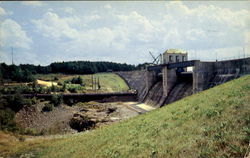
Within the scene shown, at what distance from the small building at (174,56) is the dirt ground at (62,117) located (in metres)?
20.6

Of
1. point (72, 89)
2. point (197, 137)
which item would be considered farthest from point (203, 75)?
point (72, 89)

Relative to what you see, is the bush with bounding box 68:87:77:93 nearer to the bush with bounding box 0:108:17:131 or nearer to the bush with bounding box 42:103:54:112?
the bush with bounding box 42:103:54:112

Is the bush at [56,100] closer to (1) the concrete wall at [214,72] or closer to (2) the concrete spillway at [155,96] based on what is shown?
(2) the concrete spillway at [155,96]

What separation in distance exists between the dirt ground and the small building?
20.6 metres

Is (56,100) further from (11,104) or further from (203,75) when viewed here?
(203,75)

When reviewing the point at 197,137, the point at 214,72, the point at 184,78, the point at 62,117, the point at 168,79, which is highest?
the point at 214,72

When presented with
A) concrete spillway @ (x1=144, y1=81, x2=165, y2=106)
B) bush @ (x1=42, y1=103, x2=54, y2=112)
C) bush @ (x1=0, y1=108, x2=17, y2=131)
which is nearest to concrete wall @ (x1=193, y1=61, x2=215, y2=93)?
concrete spillway @ (x1=144, y1=81, x2=165, y2=106)

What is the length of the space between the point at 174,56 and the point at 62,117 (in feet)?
123

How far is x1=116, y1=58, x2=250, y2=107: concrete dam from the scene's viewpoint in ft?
137

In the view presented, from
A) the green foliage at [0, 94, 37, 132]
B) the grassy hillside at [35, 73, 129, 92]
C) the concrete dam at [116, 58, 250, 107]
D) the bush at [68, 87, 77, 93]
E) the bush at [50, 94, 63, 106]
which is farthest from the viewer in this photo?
the grassy hillside at [35, 73, 129, 92]

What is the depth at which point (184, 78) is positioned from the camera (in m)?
61.2

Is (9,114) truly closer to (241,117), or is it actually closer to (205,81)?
(205,81)

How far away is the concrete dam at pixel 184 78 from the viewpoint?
4172 cm

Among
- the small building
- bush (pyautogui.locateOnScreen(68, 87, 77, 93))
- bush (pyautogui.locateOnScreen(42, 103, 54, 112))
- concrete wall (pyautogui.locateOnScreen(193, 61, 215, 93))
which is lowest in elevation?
bush (pyautogui.locateOnScreen(42, 103, 54, 112))
